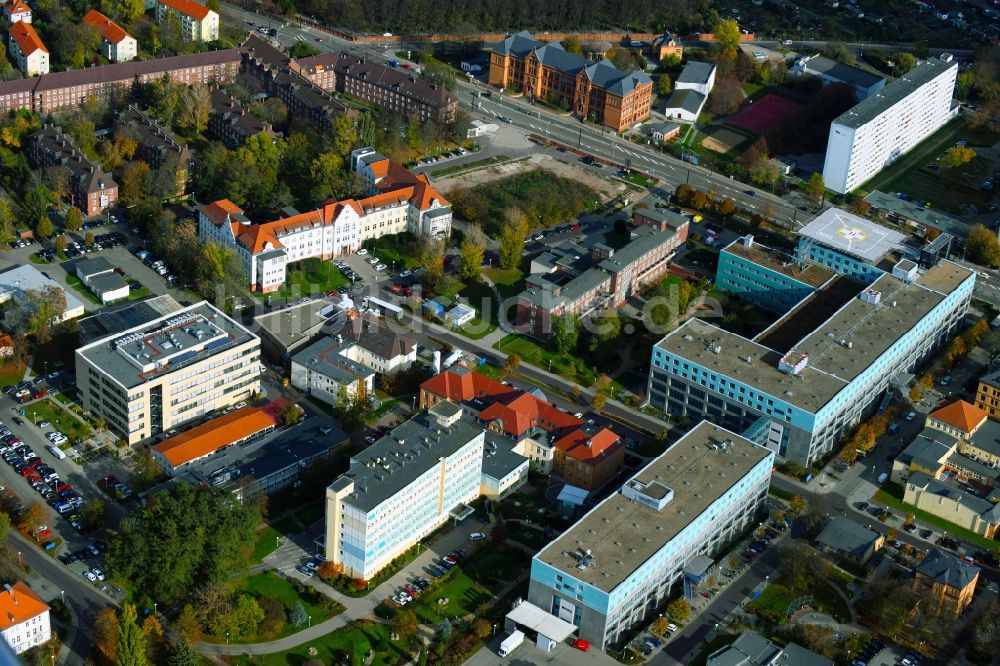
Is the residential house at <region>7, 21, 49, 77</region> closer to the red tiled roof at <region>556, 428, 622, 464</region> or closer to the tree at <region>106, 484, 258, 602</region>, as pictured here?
the tree at <region>106, 484, 258, 602</region>

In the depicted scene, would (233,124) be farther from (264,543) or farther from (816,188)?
(264,543)

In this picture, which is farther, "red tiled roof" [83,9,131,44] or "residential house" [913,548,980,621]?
"red tiled roof" [83,9,131,44]

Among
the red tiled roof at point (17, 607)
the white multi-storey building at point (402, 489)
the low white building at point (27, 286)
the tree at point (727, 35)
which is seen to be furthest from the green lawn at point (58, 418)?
the tree at point (727, 35)

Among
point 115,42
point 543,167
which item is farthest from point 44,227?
point 543,167

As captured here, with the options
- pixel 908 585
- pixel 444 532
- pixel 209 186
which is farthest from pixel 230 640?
pixel 209 186

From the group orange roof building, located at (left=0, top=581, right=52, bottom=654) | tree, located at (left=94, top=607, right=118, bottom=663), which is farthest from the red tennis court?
orange roof building, located at (left=0, top=581, right=52, bottom=654)

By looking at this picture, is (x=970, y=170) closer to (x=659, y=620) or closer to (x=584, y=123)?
(x=584, y=123)

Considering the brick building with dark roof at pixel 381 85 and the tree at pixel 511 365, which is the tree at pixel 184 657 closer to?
the tree at pixel 511 365
